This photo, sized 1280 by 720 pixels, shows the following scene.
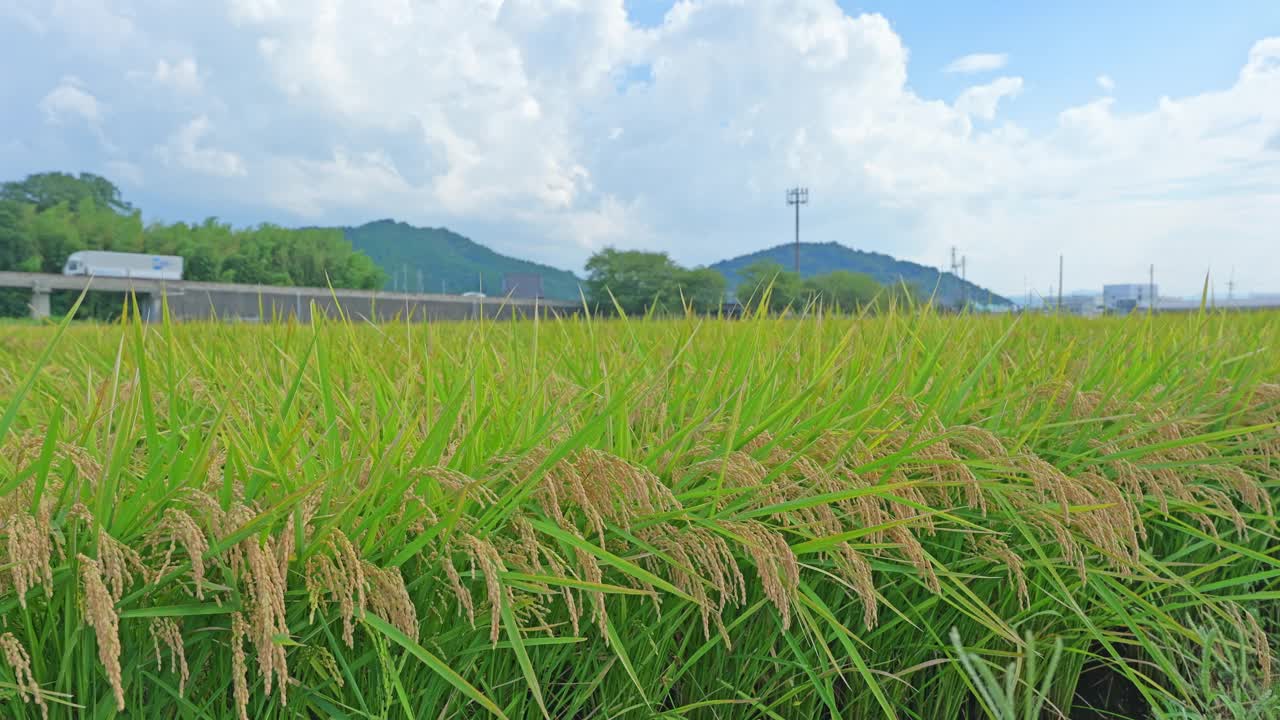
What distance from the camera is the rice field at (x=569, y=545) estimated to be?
1214 millimetres

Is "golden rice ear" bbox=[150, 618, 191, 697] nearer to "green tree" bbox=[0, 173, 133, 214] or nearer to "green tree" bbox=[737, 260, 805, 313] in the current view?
"green tree" bbox=[737, 260, 805, 313]

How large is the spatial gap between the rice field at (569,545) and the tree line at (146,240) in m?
69.5

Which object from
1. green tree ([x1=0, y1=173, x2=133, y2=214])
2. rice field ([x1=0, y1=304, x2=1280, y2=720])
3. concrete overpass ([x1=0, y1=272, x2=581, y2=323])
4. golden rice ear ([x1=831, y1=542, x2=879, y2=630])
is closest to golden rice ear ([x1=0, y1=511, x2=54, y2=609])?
rice field ([x1=0, y1=304, x2=1280, y2=720])

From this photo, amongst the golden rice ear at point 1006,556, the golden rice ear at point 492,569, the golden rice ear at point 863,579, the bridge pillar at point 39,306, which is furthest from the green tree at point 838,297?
the bridge pillar at point 39,306

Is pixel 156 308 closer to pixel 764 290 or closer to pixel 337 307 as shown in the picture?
pixel 337 307

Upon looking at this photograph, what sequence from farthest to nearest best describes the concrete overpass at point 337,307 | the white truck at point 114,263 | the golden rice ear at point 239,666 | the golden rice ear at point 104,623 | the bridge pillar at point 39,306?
the white truck at point 114,263
the bridge pillar at point 39,306
the concrete overpass at point 337,307
the golden rice ear at point 239,666
the golden rice ear at point 104,623

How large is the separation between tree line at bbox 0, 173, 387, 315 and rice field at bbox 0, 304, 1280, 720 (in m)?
69.5

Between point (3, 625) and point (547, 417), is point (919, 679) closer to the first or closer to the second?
point (547, 417)

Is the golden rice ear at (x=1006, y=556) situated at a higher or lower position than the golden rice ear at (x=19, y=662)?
lower

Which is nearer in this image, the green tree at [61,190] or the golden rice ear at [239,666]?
the golden rice ear at [239,666]

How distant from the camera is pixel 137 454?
192cm

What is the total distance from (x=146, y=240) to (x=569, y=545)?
94898 mm

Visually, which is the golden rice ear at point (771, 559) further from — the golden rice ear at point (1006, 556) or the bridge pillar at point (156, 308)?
the bridge pillar at point (156, 308)

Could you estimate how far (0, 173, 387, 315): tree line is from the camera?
68.9m
